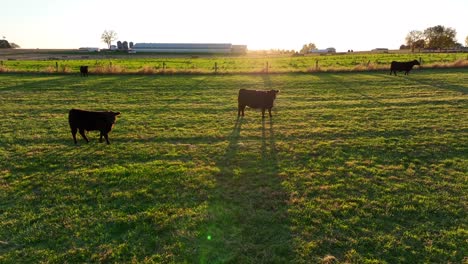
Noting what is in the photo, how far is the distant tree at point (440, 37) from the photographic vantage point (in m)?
93.2

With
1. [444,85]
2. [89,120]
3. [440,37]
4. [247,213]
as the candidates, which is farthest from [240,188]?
[440,37]

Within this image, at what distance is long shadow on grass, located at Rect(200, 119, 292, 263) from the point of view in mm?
4746

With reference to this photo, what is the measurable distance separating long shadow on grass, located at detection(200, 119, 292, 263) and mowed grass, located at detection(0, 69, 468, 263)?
25mm

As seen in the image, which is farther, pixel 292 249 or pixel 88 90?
pixel 88 90

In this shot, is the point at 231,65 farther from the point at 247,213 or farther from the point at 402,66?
the point at 247,213

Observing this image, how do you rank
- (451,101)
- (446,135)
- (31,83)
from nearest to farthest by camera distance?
(446,135)
(451,101)
(31,83)

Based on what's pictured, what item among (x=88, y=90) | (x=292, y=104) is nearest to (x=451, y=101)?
(x=292, y=104)

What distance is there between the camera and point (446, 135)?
9969 millimetres

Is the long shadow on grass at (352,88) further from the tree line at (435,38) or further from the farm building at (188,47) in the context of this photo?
the farm building at (188,47)

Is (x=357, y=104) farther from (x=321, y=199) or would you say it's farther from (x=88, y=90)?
(x=88, y=90)

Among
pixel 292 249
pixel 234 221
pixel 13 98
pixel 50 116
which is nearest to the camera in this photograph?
pixel 292 249

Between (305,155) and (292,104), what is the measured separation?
284 inches

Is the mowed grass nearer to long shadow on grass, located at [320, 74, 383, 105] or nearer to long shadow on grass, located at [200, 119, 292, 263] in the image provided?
long shadow on grass, located at [200, 119, 292, 263]

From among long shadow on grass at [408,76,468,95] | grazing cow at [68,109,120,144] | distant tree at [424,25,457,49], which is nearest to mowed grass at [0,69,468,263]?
grazing cow at [68,109,120,144]
